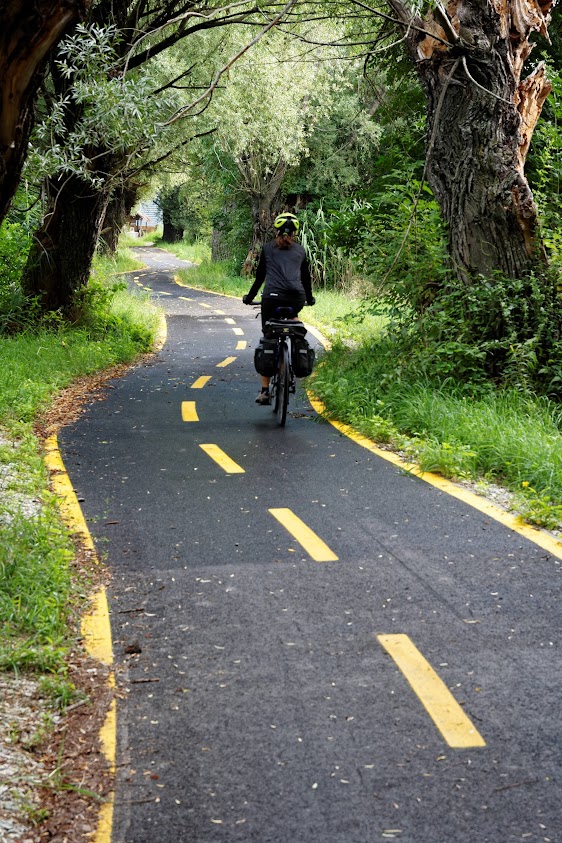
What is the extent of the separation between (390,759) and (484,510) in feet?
12.6

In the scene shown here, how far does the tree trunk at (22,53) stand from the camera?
4.35 m

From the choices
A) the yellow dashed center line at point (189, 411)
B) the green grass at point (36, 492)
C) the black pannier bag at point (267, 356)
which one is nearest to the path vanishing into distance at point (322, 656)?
the green grass at point (36, 492)

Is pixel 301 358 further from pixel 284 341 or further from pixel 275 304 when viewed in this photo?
pixel 275 304

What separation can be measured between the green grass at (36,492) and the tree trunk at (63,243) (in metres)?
0.57

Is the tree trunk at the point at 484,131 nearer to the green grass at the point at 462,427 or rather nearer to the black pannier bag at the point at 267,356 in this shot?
the green grass at the point at 462,427

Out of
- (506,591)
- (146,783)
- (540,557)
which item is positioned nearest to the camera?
(146,783)

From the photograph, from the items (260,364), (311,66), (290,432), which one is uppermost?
(311,66)

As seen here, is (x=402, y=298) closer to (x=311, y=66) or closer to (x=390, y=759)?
(x=390, y=759)

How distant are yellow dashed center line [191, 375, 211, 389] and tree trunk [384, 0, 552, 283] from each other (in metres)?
4.46

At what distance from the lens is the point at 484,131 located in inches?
447

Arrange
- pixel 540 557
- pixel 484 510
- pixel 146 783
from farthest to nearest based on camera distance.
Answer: pixel 484 510 → pixel 540 557 → pixel 146 783

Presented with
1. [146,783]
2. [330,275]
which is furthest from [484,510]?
[330,275]

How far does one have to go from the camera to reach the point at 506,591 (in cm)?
576

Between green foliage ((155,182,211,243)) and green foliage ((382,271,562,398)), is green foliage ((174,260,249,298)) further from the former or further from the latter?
green foliage ((155,182,211,243))
